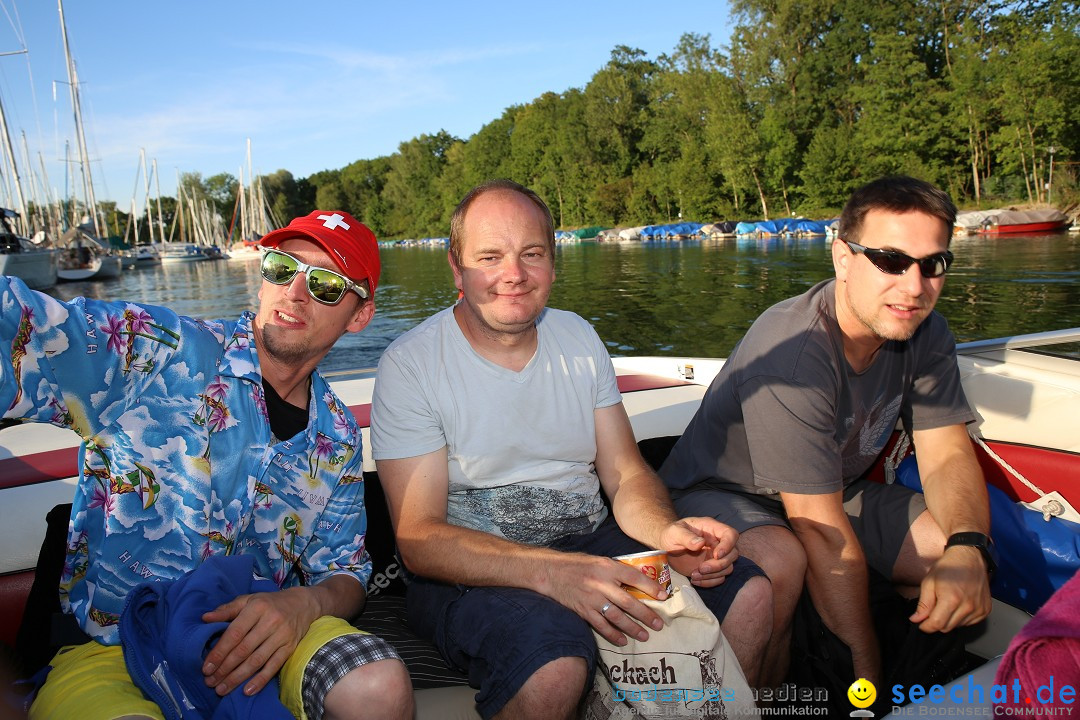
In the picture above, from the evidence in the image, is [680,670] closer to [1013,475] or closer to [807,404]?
[807,404]

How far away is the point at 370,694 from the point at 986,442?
2.11 meters

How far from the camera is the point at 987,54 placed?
3297 centimetres

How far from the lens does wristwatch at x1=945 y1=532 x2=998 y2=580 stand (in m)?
1.82

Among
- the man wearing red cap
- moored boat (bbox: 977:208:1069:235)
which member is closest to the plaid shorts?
the man wearing red cap

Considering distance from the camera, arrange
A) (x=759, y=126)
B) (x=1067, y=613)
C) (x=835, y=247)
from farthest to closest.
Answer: (x=759, y=126), (x=835, y=247), (x=1067, y=613)

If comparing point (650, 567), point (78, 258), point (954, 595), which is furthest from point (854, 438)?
point (78, 258)

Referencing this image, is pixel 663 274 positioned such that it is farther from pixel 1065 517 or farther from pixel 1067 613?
pixel 1067 613

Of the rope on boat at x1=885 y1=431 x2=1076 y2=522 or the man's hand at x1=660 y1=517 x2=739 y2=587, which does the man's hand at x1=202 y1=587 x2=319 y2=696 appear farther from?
the rope on boat at x1=885 y1=431 x2=1076 y2=522

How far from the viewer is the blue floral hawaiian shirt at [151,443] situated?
1335 mm

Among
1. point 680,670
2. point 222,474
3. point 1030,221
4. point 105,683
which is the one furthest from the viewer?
point 1030,221

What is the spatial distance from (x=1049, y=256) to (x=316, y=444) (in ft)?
69.4

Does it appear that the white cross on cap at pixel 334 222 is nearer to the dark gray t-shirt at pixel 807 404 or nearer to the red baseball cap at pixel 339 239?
the red baseball cap at pixel 339 239

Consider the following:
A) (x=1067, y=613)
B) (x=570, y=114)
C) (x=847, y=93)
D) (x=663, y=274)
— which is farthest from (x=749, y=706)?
(x=570, y=114)

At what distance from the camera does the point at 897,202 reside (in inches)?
73.6
